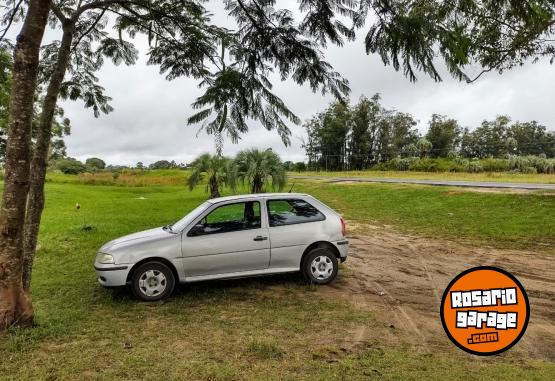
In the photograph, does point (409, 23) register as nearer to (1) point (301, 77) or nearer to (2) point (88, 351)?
(1) point (301, 77)

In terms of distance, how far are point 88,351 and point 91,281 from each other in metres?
3.74

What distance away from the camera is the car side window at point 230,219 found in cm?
711

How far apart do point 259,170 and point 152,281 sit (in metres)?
14.7

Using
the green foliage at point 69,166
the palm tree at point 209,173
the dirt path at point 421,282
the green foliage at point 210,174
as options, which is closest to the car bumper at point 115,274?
the dirt path at point 421,282

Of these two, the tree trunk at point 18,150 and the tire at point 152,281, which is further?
the tire at point 152,281

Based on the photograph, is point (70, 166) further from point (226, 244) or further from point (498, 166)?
point (226, 244)

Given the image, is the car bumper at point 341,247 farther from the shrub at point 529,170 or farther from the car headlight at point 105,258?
the shrub at point 529,170

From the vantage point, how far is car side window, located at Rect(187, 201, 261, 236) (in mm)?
7105

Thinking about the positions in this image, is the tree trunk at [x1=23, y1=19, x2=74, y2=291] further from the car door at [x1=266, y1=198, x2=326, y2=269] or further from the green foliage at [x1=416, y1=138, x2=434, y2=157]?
the green foliage at [x1=416, y1=138, x2=434, y2=157]

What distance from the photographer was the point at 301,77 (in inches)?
210

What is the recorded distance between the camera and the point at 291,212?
7.69 meters

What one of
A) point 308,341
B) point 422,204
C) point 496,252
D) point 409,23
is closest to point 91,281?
point 308,341

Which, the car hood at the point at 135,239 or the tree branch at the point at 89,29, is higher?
the tree branch at the point at 89,29

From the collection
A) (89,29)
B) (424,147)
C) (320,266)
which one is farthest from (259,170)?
(424,147)
